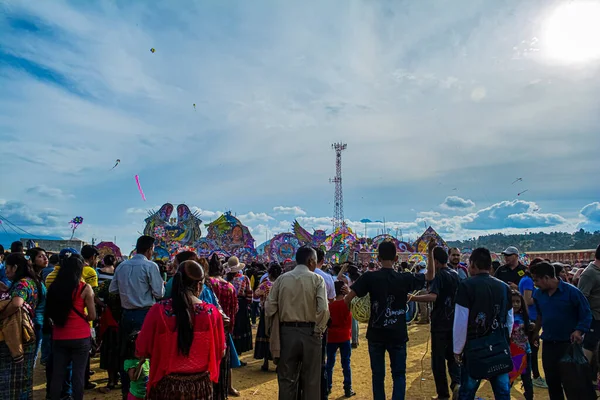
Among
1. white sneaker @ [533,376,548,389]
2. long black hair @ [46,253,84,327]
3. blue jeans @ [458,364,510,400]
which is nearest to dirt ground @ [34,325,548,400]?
white sneaker @ [533,376,548,389]

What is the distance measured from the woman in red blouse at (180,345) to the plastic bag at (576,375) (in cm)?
346

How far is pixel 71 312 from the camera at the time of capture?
4062mm

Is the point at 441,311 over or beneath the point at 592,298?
beneath

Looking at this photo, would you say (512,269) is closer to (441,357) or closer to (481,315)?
(441,357)

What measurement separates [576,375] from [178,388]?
3.73m

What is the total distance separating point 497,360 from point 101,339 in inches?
199

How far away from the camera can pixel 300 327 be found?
4012 millimetres

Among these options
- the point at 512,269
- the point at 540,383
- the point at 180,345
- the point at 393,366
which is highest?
the point at 512,269

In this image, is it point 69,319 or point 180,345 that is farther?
point 69,319

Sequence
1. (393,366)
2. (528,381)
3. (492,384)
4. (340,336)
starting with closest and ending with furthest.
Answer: (492,384) → (393,366) → (528,381) → (340,336)

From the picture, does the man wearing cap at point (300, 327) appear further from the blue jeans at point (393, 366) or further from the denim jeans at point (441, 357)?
the denim jeans at point (441, 357)

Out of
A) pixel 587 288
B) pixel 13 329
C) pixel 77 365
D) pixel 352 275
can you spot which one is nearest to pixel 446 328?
pixel 587 288

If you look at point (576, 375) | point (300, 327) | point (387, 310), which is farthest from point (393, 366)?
point (576, 375)

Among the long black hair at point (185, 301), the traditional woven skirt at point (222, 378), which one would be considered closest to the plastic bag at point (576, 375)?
the traditional woven skirt at point (222, 378)
